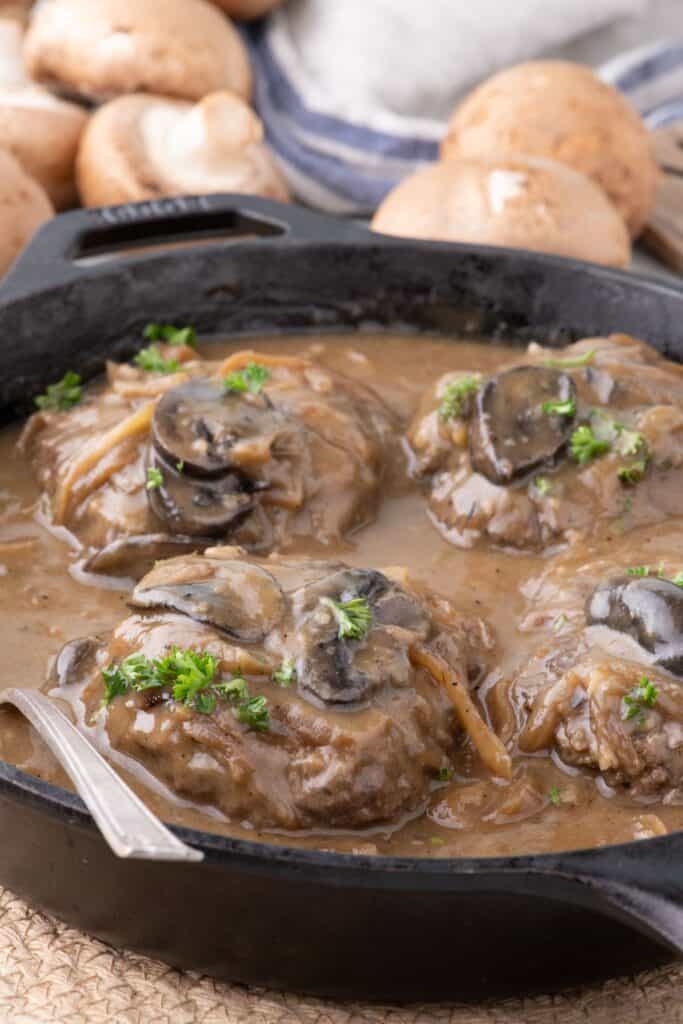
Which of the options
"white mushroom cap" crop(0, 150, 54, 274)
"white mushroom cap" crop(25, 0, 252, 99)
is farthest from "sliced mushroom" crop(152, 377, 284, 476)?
"white mushroom cap" crop(25, 0, 252, 99)

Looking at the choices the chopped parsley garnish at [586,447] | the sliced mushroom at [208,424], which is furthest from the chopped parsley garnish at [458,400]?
the sliced mushroom at [208,424]

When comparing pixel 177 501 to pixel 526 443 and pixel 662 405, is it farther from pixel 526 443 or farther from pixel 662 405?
pixel 662 405

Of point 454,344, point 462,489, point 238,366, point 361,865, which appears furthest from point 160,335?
point 361,865

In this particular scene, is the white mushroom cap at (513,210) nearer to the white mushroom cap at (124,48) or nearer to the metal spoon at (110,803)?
the white mushroom cap at (124,48)

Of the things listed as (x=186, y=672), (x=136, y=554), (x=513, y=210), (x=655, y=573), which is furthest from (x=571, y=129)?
(x=186, y=672)

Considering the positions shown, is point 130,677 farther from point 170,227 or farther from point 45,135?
point 45,135

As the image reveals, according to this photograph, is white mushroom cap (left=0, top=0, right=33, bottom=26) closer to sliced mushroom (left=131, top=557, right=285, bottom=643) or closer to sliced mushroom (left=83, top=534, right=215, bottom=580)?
sliced mushroom (left=83, top=534, right=215, bottom=580)
